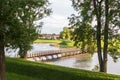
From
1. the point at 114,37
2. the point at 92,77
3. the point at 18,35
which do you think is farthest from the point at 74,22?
the point at 18,35

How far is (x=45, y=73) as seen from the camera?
25047mm

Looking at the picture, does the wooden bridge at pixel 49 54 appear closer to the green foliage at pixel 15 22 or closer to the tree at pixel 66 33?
the tree at pixel 66 33

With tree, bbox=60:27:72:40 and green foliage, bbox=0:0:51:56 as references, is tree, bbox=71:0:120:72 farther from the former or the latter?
green foliage, bbox=0:0:51:56

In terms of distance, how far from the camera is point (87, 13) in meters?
24.1

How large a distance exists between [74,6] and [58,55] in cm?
5816

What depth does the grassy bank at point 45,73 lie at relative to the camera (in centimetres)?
2277

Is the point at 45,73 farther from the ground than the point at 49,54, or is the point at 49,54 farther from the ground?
the point at 45,73

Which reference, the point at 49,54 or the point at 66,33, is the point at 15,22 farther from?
the point at 66,33

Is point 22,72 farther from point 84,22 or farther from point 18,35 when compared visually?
point 18,35

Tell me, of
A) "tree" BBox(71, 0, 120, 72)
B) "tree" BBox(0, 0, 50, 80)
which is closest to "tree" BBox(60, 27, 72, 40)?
"tree" BBox(71, 0, 120, 72)

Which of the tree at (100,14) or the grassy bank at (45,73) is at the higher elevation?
the tree at (100,14)

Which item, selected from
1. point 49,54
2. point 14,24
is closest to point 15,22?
point 14,24

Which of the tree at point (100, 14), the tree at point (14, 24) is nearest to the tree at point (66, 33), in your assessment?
the tree at point (100, 14)

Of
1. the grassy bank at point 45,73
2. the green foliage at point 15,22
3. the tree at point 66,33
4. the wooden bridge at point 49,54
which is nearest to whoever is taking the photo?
the green foliage at point 15,22
